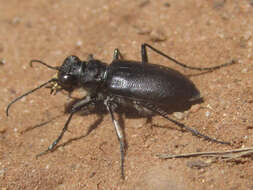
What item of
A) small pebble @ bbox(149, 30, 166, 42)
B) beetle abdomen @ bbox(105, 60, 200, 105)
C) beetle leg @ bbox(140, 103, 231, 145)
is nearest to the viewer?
beetle leg @ bbox(140, 103, 231, 145)

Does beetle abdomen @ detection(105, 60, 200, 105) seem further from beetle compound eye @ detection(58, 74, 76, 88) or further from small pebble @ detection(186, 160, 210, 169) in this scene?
small pebble @ detection(186, 160, 210, 169)

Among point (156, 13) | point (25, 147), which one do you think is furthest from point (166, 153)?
point (156, 13)

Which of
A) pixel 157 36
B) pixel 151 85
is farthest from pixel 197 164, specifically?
pixel 157 36

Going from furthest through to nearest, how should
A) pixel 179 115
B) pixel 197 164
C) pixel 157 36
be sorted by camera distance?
pixel 157 36
pixel 179 115
pixel 197 164

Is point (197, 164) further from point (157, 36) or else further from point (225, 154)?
point (157, 36)

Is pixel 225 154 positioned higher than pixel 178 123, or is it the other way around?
pixel 178 123

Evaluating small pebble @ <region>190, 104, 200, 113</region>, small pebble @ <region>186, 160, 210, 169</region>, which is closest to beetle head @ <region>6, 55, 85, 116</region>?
small pebble @ <region>190, 104, 200, 113</region>
